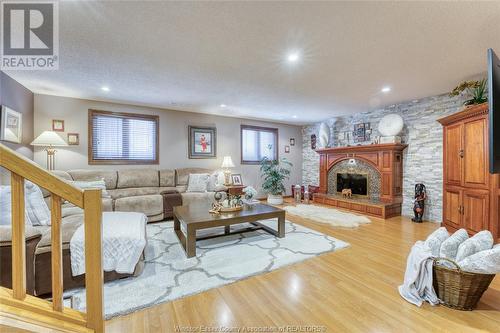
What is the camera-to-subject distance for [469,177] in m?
3.06

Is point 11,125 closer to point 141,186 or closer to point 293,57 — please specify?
point 141,186

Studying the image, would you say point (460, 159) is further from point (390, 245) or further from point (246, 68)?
point (246, 68)

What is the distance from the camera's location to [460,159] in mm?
3201

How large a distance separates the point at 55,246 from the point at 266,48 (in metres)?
2.34

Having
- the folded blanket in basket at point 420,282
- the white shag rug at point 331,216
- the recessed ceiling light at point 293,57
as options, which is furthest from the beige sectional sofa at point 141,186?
the folded blanket in basket at point 420,282

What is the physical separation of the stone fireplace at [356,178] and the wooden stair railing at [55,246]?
5151 millimetres

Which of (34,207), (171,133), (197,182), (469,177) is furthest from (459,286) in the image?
(171,133)

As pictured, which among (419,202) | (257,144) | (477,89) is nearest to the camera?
(477,89)

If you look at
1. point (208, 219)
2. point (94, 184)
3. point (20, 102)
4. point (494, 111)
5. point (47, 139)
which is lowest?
point (208, 219)

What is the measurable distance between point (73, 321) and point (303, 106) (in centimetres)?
470

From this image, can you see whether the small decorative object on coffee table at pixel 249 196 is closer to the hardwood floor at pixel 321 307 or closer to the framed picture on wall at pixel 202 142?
the framed picture on wall at pixel 202 142

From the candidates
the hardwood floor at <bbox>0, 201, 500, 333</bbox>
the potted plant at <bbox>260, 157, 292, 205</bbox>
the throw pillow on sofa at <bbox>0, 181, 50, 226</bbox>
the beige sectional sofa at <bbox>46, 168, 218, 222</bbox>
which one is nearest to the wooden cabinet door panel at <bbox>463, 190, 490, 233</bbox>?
the hardwood floor at <bbox>0, 201, 500, 333</bbox>

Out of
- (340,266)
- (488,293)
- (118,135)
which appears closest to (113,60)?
(118,135)

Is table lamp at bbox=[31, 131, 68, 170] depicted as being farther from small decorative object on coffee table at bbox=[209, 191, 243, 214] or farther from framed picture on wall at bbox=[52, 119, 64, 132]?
small decorative object on coffee table at bbox=[209, 191, 243, 214]
